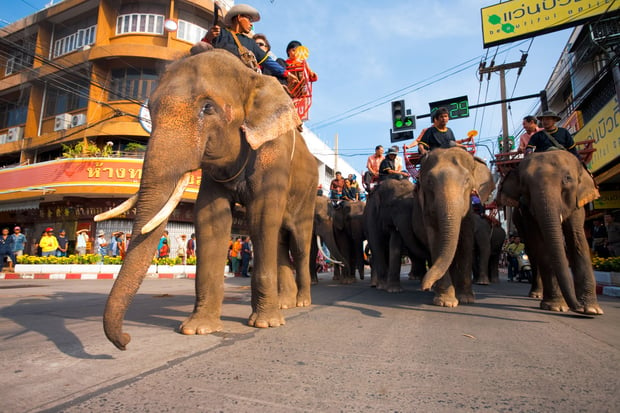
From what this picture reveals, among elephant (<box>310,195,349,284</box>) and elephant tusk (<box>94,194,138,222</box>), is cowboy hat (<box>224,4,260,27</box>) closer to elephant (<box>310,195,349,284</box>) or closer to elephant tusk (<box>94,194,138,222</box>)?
elephant tusk (<box>94,194,138,222</box>)

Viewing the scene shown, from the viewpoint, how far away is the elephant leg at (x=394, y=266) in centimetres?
715

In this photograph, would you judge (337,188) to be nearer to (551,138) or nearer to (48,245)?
(551,138)

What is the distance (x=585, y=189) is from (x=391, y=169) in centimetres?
422

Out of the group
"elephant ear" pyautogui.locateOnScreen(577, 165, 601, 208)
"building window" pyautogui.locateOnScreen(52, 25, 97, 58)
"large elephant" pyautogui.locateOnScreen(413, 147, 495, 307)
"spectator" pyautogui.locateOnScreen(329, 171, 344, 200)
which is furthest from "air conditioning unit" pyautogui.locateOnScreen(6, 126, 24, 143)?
"elephant ear" pyautogui.locateOnScreen(577, 165, 601, 208)

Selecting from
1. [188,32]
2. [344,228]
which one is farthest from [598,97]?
[188,32]

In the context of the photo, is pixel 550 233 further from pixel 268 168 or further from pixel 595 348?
pixel 268 168

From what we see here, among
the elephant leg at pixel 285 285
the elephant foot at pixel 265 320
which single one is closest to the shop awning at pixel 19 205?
the elephant leg at pixel 285 285

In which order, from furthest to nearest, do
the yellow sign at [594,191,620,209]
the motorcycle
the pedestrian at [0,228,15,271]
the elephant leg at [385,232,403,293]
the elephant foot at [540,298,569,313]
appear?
the pedestrian at [0,228,15,271] < the yellow sign at [594,191,620,209] < the motorcycle < the elephant leg at [385,232,403,293] < the elephant foot at [540,298,569,313]

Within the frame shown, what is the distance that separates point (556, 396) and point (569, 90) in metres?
24.4

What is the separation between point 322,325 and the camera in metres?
3.44

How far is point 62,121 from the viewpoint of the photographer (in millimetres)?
25422

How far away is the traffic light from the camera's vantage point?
15.7 meters

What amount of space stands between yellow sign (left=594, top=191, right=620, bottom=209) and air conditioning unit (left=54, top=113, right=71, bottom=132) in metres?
29.2

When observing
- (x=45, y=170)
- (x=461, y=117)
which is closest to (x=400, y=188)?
(x=461, y=117)
